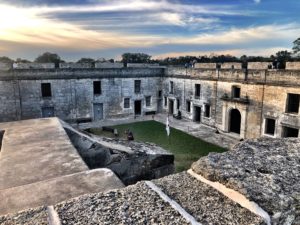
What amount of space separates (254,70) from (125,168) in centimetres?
1302

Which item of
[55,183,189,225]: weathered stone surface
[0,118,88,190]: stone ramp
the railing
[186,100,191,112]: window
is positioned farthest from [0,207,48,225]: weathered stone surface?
[186,100,191,112]: window

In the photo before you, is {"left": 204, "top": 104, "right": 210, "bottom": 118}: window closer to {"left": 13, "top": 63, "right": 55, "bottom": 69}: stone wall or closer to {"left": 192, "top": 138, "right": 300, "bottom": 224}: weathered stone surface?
{"left": 13, "top": 63, "right": 55, "bottom": 69}: stone wall

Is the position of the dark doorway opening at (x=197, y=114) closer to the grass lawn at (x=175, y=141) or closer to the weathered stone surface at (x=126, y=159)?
the grass lawn at (x=175, y=141)

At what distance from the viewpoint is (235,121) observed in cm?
1889

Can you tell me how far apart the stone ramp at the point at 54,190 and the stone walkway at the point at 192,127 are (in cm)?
1243

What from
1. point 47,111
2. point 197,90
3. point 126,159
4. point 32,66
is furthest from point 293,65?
point 32,66

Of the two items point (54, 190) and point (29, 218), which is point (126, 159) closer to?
point (54, 190)

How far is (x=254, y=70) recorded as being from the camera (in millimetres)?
16484

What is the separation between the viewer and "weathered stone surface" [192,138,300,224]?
→ 2311 mm

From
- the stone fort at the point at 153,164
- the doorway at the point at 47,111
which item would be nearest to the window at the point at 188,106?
the stone fort at the point at 153,164

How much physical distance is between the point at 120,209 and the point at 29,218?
779 millimetres

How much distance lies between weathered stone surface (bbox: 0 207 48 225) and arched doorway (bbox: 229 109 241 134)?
17863 millimetres

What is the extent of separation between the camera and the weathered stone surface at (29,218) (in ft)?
6.87

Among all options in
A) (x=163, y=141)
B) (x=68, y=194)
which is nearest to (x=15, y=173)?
(x=68, y=194)
